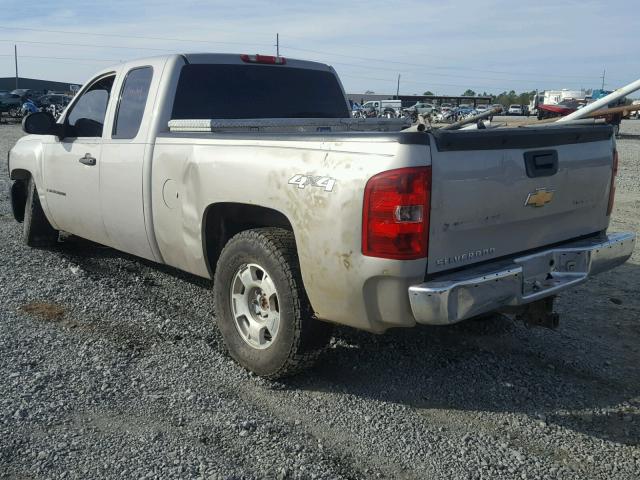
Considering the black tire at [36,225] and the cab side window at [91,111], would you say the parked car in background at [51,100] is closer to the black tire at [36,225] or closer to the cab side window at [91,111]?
the black tire at [36,225]

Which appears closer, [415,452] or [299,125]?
[415,452]

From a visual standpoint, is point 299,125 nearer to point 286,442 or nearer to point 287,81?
point 287,81

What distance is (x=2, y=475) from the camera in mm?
2828

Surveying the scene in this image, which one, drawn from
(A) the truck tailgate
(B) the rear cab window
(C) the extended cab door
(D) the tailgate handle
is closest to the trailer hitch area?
(A) the truck tailgate

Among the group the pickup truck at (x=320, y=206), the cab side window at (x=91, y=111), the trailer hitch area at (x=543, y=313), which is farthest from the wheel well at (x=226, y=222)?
the cab side window at (x=91, y=111)

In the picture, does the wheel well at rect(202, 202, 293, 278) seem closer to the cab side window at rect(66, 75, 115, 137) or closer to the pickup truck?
the pickup truck

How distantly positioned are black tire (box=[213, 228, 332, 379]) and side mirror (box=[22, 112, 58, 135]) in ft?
8.34

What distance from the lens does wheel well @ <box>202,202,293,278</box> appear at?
151 inches

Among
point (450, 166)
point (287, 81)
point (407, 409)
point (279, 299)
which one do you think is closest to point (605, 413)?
point (407, 409)

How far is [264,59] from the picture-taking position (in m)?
5.28

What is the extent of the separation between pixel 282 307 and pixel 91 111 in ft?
10.1

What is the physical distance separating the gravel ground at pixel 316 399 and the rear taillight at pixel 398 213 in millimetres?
999

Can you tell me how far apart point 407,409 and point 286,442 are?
76 cm

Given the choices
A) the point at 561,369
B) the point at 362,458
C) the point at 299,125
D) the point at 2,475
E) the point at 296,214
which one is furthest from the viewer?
the point at 299,125
